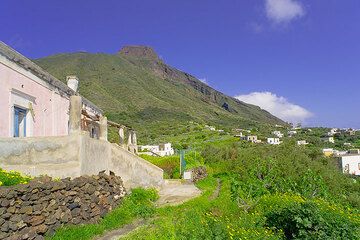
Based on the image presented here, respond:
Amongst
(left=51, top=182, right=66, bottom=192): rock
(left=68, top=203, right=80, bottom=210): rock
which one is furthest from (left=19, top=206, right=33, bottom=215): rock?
(left=68, top=203, right=80, bottom=210): rock

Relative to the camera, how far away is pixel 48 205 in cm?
874

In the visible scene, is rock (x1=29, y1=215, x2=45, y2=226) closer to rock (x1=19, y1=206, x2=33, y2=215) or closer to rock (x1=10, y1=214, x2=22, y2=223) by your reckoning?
rock (x1=19, y1=206, x2=33, y2=215)

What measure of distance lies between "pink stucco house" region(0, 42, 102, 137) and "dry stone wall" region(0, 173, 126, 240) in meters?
3.88

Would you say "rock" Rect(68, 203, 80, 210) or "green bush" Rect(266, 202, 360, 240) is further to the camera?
"rock" Rect(68, 203, 80, 210)

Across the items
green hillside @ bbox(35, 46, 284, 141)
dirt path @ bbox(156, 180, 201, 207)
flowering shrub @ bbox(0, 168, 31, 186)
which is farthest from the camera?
green hillside @ bbox(35, 46, 284, 141)

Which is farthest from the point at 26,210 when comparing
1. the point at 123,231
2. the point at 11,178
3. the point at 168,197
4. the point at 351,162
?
the point at 351,162

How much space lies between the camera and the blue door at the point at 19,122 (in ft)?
42.8

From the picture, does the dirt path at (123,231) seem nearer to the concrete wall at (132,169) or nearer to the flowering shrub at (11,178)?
the flowering shrub at (11,178)

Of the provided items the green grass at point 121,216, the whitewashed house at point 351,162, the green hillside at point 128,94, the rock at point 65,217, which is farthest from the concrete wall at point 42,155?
the whitewashed house at point 351,162

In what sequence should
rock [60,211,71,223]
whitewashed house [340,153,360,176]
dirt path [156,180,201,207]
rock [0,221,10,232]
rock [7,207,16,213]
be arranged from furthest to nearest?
whitewashed house [340,153,360,176] → dirt path [156,180,201,207] → rock [60,211,71,223] → rock [7,207,16,213] → rock [0,221,10,232]

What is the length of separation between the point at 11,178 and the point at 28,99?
5.94 m

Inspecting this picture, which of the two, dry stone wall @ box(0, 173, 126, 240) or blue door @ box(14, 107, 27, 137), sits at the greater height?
blue door @ box(14, 107, 27, 137)

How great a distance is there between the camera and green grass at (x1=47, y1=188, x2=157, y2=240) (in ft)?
29.0

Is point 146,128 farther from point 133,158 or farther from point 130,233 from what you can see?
point 130,233
